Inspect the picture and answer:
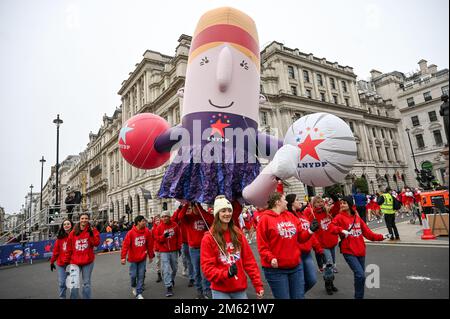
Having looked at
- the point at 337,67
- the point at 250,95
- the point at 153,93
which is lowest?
the point at 250,95

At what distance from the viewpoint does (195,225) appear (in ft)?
16.8

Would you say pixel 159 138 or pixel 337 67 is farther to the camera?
pixel 337 67

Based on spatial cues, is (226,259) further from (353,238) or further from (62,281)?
(62,281)

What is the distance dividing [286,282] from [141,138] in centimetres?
364

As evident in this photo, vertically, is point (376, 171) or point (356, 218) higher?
point (376, 171)

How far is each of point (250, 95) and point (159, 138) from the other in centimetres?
197

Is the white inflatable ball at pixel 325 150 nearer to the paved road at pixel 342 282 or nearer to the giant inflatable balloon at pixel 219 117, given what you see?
the giant inflatable balloon at pixel 219 117

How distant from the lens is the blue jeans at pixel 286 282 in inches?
123

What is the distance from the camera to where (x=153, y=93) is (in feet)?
117

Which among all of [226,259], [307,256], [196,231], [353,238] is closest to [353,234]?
[353,238]

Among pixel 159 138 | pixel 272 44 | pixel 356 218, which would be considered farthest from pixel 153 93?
pixel 356 218

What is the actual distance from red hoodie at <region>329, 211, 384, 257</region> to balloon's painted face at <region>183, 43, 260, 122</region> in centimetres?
232

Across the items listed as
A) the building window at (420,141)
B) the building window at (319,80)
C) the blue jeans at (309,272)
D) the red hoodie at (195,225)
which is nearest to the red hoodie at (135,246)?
the red hoodie at (195,225)

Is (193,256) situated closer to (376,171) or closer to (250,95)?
(250,95)
